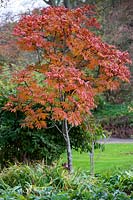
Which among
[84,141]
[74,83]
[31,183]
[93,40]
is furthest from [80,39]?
[31,183]

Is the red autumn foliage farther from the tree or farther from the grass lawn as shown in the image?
the grass lawn

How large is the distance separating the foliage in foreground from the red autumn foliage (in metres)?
1.40

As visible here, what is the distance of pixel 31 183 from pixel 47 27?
2.69 metres

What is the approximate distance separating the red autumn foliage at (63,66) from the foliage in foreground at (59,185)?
1405 millimetres

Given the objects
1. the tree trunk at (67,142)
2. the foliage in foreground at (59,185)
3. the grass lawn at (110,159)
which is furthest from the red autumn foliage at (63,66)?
the grass lawn at (110,159)

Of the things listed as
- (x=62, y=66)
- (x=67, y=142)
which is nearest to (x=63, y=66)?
(x=62, y=66)

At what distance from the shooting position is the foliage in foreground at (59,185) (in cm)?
379

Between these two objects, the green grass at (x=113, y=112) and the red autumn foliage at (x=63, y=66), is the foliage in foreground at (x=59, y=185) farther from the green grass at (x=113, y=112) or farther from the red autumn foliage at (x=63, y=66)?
the green grass at (x=113, y=112)

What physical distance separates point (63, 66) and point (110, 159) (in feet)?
15.7

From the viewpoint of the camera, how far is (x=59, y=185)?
15.0 feet

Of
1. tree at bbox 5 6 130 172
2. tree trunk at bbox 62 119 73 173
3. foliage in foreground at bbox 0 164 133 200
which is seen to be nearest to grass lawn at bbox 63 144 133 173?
tree trunk at bbox 62 119 73 173

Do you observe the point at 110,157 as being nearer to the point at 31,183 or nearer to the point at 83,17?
the point at 83,17

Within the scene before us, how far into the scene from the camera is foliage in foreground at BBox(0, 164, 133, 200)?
379 centimetres

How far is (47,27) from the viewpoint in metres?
6.34
